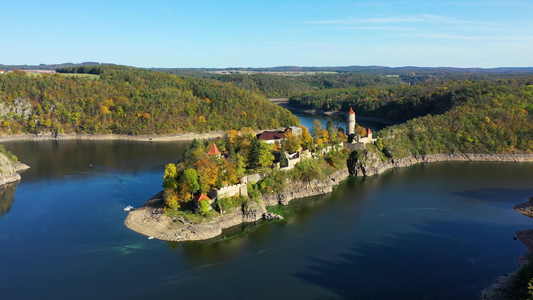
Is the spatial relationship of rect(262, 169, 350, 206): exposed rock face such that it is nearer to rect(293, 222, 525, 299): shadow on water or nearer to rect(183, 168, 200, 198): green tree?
rect(183, 168, 200, 198): green tree

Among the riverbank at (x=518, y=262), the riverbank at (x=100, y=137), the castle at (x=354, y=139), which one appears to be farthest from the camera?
the riverbank at (x=100, y=137)

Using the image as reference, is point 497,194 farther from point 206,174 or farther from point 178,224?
point 178,224

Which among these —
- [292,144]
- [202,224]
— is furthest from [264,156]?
[202,224]

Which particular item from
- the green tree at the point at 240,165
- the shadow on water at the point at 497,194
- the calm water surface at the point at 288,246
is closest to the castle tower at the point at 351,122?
the calm water surface at the point at 288,246

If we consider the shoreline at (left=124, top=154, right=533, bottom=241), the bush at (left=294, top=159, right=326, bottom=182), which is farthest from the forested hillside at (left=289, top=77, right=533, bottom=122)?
the shoreline at (left=124, top=154, right=533, bottom=241)

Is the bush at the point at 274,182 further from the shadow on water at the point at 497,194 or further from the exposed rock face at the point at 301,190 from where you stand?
the shadow on water at the point at 497,194

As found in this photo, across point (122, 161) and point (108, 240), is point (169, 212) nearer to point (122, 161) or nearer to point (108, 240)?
point (108, 240)

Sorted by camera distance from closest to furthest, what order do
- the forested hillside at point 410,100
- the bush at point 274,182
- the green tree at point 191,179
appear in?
the green tree at point 191,179
the bush at point 274,182
the forested hillside at point 410,100
